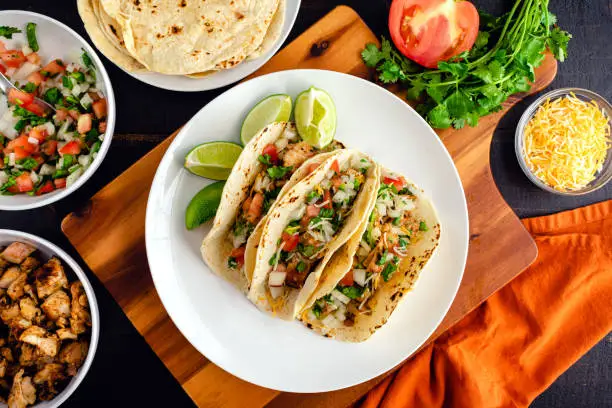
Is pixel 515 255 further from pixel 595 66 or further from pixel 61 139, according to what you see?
pixel 61 139

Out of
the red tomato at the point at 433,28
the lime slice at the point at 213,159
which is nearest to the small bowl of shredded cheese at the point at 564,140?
the red tomato at the point at 433,28

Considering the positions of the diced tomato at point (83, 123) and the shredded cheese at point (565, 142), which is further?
the shredded cheese at point (565, 142)

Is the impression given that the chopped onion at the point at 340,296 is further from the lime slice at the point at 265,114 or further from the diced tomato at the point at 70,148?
the diced tomato at the point at 70,148

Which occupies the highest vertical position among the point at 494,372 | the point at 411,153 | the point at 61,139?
the point at 61,139

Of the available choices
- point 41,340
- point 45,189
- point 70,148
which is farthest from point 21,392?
point 70,148

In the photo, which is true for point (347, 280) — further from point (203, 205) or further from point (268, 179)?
point (203, 205)

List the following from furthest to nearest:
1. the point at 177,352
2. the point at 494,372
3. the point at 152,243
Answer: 1. the point at 494,372
2. the point at 177,352
3. the point at 152,243

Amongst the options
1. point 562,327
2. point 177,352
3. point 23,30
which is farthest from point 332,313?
point 23,30
